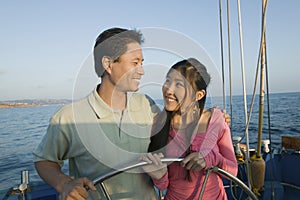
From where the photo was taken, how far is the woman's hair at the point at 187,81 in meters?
0.96

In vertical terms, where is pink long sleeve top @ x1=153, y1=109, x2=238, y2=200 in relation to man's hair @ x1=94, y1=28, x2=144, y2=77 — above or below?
below

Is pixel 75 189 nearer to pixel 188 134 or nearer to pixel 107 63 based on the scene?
pixel 107 63

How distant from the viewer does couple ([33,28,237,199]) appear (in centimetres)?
82

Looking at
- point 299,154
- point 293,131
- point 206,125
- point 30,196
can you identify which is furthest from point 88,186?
point 293,131

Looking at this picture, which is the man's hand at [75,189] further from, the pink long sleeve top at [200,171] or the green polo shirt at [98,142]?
the pink long sleeve top at [200,171]

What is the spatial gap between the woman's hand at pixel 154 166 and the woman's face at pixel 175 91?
0.22m

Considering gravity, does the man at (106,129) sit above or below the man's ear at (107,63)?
below

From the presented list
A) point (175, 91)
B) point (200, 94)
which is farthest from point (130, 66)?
point (200, 94)

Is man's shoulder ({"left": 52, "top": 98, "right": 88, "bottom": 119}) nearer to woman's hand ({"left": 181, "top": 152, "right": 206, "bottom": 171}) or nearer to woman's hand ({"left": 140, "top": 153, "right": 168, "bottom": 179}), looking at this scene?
woman's hand ({"left": 140, "top": 153, "right": 168, "bottom": 179})

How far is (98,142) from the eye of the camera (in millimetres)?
866

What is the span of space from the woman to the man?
103 millimetres

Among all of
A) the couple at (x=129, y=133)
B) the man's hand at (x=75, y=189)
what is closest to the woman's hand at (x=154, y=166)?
the couple at (x=129, y=133)

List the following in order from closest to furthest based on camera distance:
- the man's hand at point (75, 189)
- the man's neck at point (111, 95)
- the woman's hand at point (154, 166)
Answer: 1. the man's hand at point (75, 189)
2. the woman's hand at point (154, 166)
3. the man's neck at point (111, 95)

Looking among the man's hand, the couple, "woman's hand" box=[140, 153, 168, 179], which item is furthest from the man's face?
the man's hand
